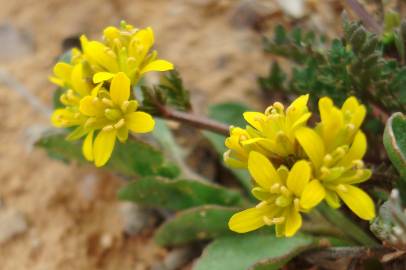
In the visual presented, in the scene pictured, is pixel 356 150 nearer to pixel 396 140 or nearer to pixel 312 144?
pixel 312 144

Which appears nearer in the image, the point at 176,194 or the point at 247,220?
the point at 247,220

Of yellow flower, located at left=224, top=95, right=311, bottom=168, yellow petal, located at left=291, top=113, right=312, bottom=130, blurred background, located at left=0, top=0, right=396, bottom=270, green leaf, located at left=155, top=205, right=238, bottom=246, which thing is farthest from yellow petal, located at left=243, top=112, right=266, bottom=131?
blurred background, located at left=0, top=0, right=396, bottom=270

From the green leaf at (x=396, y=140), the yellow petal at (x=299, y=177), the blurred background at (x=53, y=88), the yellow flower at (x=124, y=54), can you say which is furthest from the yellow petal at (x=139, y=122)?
the blurred background at (x=53, y=88)

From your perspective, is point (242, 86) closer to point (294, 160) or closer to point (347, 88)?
point (347, 88)

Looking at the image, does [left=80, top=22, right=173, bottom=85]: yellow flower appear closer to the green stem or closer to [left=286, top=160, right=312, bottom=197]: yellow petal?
[left=286, top=160, right=312, bottom=197]: yellow petal

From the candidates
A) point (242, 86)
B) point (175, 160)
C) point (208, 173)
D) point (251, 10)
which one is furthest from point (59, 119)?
point (251, 10)

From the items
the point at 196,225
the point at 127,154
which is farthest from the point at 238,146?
the point at 127,154
